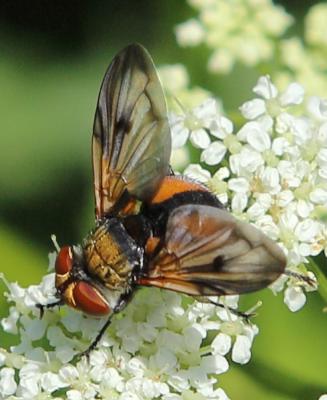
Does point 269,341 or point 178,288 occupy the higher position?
point 178,288

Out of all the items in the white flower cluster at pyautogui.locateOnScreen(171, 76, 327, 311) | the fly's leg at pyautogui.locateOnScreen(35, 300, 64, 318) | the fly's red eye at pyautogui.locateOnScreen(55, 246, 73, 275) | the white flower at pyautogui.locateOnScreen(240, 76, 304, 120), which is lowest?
the fly's leg at pyautogui.locateOnScreen(35, 300, 64, 318)

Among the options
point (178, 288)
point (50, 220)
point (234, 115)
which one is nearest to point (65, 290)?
point (178, 288)

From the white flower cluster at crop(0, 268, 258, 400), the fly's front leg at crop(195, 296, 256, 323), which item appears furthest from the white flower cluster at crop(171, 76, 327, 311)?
the white flower cluster at crop(0, 268, 258, 400)

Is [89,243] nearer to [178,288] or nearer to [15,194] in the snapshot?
[178,288]

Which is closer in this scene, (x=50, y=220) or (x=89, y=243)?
(x=89, y=243)

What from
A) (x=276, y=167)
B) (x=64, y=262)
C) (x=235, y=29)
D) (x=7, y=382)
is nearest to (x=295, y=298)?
(x=276, y=167)

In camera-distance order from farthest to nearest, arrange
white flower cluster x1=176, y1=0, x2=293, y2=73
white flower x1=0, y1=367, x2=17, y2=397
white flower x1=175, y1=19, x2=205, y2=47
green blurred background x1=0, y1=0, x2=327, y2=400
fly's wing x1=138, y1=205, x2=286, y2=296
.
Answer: green blurred background x1=0, y1=0, x2=327, y2=400, white flower x1=175, y1=19, x2=205, y2=47, white flower cluster x1=176, y1=0, x2=293, y2=73, white flower x1=0, y1=367, x2=17, y2=397, fly's wing x1=138, y1=205, x2=286, y2=296

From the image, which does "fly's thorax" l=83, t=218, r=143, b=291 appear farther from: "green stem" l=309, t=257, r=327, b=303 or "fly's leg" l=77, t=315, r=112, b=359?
"green stem" l=309, t=257, r=327, b=303

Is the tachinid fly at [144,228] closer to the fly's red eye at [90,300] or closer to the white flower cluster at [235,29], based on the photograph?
the fly's red eye at [90,300]
